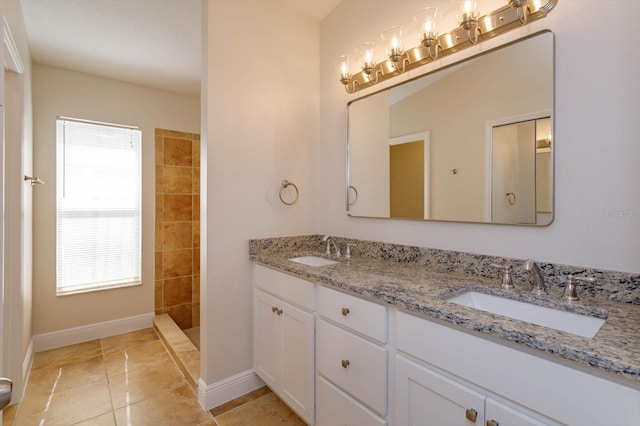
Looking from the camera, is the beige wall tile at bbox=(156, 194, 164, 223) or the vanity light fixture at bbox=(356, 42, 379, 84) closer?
the vanity light fixture at bbox=(356, 42, 379, 84)

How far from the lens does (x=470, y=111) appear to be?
1.52 m

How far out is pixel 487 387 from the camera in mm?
910

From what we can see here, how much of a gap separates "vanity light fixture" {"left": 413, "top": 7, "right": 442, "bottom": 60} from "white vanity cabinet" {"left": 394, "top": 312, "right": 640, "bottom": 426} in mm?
1318

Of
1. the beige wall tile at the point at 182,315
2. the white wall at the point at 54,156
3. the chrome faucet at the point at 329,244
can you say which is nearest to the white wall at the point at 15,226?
the white wall at the point at 54,156

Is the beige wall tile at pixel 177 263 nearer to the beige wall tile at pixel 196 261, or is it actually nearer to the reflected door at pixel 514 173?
the beige wall tile at pixel 196 261

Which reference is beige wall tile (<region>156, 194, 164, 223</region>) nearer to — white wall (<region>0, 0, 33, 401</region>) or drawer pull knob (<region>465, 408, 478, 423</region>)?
white wall (<region>0, 0, 33, 401</region>)

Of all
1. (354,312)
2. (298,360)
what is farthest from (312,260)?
(354,312)

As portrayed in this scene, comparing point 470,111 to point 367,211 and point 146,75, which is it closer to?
point 367,211

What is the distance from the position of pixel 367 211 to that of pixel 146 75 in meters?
2.58

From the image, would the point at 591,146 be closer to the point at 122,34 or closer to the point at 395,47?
the point at 395,47

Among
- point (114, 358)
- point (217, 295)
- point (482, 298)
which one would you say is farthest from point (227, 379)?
point (482, 298)

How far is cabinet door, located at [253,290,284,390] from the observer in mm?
1829

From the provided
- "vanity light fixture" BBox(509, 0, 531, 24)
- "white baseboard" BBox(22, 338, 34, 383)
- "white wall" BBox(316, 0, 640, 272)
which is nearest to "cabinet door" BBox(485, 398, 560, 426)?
"white wall" BBox(316, 0, 640, 272)

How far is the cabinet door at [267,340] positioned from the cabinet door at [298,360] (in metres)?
0.06
